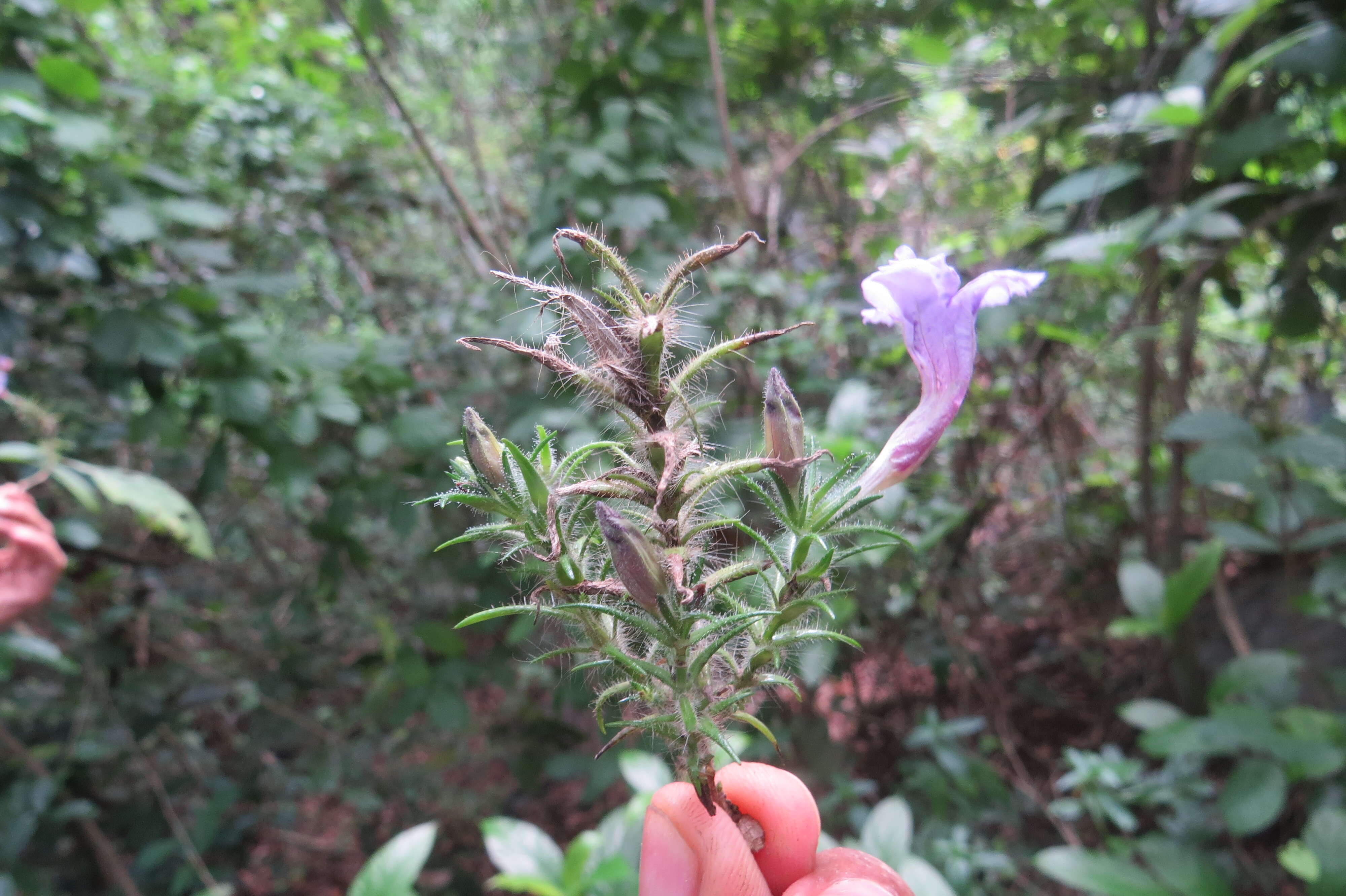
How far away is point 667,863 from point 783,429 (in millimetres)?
377

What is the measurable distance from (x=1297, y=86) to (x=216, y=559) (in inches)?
139

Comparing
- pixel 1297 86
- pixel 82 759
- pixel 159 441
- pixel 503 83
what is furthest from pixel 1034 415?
pixel 82 759

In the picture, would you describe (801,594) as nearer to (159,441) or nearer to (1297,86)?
(159,441)

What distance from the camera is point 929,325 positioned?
24.5 inches

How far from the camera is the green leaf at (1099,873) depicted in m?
1.55

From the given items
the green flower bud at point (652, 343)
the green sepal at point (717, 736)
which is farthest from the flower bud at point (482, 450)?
the green sepal at point (717, 736)

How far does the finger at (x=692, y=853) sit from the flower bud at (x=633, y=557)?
0.22 m

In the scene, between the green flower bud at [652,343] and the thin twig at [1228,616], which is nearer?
the green flower bud at [652,343]

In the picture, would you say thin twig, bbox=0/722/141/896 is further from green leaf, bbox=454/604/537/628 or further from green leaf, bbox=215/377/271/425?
green leaf, bbox=454/604/537/628

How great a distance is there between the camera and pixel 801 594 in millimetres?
545

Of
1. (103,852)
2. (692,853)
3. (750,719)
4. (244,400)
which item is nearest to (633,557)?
(750,719)

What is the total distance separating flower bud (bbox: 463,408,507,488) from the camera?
1.67ft

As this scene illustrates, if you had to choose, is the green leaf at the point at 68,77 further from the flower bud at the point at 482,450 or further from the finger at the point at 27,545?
the flower bud at the point at 482,450

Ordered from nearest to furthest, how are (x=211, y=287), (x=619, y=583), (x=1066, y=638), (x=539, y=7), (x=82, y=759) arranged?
(x=619, y=583), (x=211, y=287), (x=82, y=759), (x=539, y=7), (x=1066, y=638)
